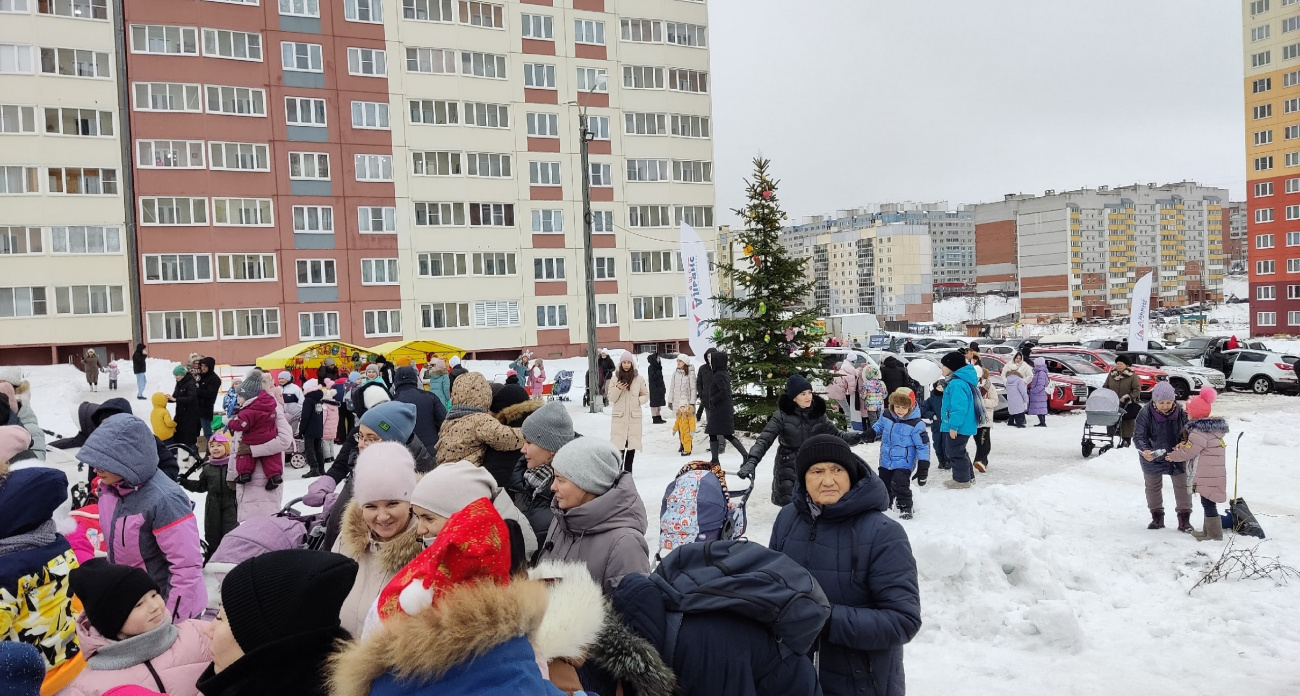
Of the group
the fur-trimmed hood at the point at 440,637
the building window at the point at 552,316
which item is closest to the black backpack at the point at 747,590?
the fur-trimmed hood at the point at 440,637

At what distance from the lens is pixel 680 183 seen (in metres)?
50.5

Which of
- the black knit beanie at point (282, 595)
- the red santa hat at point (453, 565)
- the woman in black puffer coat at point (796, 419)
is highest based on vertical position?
the red santa hat at point (453, 565)

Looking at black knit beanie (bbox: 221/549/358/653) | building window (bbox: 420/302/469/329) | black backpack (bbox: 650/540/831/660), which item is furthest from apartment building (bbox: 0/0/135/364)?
black backpack (bbox: 650/540/831/660)

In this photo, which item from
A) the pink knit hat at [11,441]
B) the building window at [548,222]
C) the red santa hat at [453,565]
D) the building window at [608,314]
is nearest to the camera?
the red santa hat at [453,565]

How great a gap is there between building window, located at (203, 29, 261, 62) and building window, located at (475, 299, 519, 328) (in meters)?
17.2

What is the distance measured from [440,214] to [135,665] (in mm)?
45135

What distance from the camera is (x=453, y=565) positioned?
1.92m

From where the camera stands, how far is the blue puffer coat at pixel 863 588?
3.11 meters

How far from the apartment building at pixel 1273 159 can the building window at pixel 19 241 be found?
8024cm

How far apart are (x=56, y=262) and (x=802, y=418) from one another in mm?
43836

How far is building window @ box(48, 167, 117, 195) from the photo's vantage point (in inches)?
1561

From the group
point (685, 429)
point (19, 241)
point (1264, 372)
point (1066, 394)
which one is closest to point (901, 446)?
point (685, 429)

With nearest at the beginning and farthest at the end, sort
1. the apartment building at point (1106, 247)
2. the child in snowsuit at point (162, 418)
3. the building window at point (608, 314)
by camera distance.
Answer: the child in snowsuit at point (162, 418) → the building window at point (608, 314) → the apartment building at point (1106, 247)

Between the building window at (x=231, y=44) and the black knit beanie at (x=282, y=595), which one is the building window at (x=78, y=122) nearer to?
the building window at (x=231, y=44)
